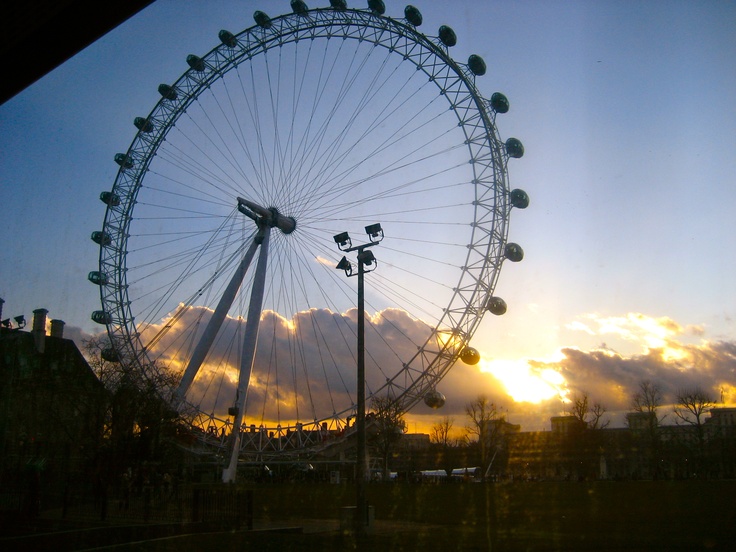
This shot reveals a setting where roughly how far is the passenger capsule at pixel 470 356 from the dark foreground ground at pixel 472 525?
687 cm

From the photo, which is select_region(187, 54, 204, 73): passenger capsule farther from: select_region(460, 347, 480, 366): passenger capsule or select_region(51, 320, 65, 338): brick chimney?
select_region(51, 320, 65, 338): brick chimney

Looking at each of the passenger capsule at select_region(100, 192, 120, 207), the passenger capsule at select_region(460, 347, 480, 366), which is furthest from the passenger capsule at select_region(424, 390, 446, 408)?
the passenger capsule at select_region(100, 192, 120, 207)

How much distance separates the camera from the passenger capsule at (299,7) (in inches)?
1508

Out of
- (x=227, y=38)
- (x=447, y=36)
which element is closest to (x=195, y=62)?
(x=227, y=38)

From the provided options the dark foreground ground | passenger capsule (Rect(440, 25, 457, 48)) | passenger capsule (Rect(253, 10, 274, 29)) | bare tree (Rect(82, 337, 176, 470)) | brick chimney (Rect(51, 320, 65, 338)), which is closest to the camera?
the dark foreground ground

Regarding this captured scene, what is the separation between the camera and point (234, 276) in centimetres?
4166

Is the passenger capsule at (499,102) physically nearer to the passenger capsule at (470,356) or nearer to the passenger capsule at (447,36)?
the passenger capsule at (447,36)

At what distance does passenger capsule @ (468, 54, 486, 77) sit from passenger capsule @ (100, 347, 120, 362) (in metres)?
27.5

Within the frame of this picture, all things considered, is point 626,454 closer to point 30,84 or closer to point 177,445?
point 177,445

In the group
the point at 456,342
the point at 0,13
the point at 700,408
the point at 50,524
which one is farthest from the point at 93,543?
the point at 700,408

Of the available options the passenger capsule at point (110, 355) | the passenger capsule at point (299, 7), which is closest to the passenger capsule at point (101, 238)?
the passenger capsule at point (110, 355)

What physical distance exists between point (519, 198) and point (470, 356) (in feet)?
29.8

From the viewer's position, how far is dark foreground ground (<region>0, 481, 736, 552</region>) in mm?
16859

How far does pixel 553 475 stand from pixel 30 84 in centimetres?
7627
